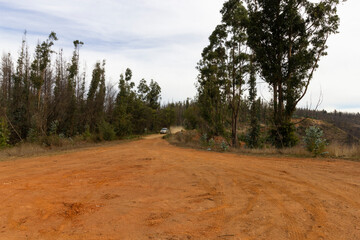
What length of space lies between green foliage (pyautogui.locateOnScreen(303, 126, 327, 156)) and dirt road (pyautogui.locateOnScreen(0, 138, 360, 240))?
3570mm

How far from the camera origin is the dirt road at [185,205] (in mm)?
3301

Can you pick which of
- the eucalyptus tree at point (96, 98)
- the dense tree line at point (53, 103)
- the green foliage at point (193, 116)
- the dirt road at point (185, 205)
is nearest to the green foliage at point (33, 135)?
the dense tree line at point (53, 103)

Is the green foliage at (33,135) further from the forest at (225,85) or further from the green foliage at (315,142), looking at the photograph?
the green foliage at (315,142)

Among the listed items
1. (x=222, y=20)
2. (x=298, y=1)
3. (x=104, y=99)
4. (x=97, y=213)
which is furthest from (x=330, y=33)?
(x=104, y=99)

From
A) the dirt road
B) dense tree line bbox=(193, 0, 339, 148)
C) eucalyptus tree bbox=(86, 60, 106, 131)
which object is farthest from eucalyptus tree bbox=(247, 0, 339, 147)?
eucalyptus tree bbox=(86, 60, 106, 131)

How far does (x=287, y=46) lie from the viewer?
13.7m

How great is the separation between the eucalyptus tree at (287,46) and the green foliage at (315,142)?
2.35 m

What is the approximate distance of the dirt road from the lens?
330 cm

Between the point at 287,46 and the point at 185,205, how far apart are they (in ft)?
43.6

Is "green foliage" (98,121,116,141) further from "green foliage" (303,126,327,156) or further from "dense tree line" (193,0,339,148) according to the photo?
"green foliage" (303,126,327,156)

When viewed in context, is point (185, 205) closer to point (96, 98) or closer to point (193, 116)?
point (193, 116)

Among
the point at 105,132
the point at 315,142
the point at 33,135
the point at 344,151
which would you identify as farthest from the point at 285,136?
the point at 33,135

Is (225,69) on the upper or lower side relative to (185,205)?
upper

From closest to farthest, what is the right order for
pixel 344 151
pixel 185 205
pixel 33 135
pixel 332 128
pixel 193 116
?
1. pixel 185 205
2. pixel 344 151
3. pixel 33 135
4. pixel 193 116
5. pixel 332 128
